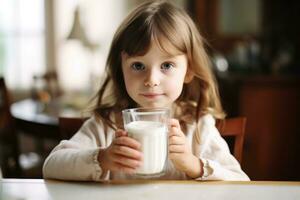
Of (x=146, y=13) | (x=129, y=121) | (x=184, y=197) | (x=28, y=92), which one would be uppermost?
(x=146, y=13)

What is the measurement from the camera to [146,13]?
1205 mm

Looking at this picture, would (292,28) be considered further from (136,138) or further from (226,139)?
(136,138)

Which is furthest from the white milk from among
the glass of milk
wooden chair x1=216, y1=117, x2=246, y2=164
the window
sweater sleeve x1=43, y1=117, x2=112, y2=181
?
the window

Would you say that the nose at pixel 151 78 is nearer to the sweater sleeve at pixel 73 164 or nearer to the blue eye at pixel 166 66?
the blue eye at pixel 166 66

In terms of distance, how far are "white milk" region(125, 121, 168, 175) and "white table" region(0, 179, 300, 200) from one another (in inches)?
1.5

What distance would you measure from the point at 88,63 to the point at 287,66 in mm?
1675

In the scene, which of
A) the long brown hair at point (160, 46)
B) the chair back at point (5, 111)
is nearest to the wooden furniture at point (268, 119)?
the chair back at point (5, 111)

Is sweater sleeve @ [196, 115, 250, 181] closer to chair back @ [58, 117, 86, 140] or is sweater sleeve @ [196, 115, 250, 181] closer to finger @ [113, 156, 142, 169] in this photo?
finger @ [113, 156, 142, 169]

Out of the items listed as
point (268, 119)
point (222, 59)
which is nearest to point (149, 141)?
point (268, 119)

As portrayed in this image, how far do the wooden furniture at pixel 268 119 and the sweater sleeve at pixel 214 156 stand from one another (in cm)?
211

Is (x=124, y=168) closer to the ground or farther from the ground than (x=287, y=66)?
farther from the ground

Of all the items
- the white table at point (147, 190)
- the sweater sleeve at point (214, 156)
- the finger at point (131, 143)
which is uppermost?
the finger at point (131, 143)

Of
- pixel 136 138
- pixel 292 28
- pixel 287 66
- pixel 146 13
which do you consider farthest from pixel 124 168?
pixel 292 28

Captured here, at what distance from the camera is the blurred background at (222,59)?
11.0 feet
